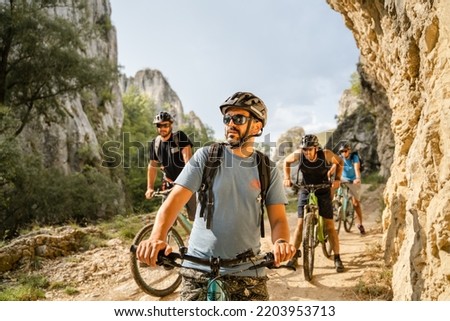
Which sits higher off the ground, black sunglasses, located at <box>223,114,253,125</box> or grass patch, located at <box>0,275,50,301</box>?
black sunglasses, located at <box>223,114,253,125</box>

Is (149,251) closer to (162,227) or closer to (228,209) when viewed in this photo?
(162,227)

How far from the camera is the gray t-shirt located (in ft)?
8.15

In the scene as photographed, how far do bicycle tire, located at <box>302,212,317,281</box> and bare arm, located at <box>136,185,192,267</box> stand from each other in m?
4.07

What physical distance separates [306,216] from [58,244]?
6145 millimetres

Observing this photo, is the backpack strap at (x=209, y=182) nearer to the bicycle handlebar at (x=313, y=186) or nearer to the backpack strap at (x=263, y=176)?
the backpack strap at (x=263, y=176)

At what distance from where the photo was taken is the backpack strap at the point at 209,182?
8.12ft

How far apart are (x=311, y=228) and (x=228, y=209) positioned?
4063mm

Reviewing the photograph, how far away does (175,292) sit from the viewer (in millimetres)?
5629

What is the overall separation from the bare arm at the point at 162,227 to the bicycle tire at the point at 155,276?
283cm


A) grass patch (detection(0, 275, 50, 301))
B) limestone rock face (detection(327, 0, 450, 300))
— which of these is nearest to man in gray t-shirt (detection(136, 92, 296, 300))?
limestone rock face (detection(327, 0, 450, 300))

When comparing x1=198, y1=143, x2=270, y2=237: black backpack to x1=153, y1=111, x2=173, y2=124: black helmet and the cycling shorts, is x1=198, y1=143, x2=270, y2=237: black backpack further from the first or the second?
the cycling shorts

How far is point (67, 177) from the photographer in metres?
17.1

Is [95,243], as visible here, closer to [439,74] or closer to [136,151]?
[439,74]
